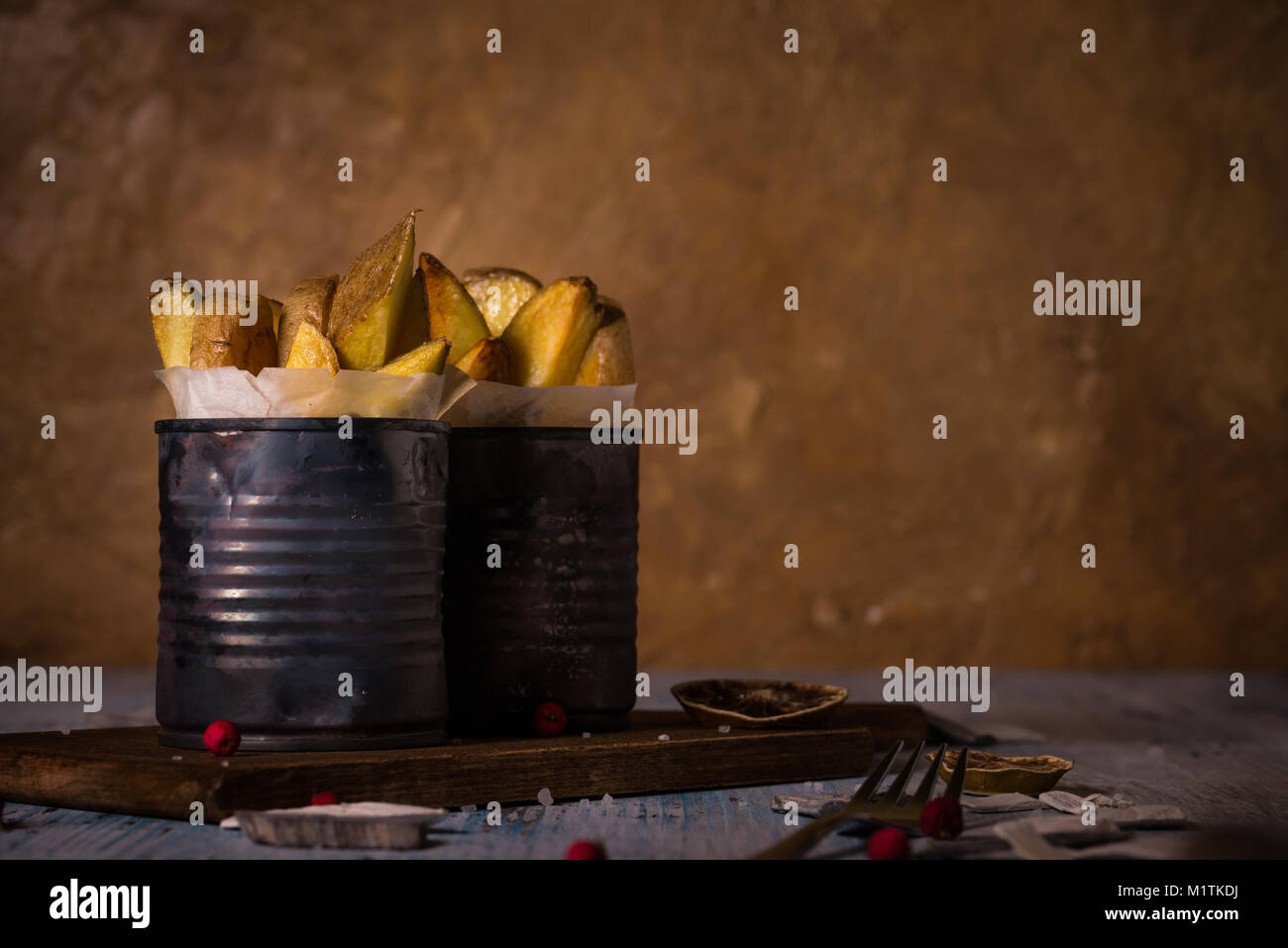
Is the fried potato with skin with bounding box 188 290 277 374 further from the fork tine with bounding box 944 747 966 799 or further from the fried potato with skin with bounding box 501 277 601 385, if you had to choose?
the fork tine with bounding box 944 747 966 799

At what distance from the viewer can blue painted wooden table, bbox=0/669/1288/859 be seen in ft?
3.19

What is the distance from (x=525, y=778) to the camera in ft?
3.73

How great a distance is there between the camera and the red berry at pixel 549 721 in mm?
1258

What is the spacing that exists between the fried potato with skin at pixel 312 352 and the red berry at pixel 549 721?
359 millimetres

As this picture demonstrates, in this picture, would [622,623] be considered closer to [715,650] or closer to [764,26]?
[715,650]

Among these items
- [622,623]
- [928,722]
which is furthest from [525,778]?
[928,722]

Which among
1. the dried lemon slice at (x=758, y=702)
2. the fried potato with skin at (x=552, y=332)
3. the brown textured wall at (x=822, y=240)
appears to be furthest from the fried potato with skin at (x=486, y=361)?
the brown textured wall at (x=822, y=240)

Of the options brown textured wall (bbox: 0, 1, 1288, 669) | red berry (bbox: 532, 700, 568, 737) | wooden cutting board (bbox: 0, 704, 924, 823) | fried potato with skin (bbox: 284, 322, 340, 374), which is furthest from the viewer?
brown textured wall (bbox: 0, 1, 1288, 669)

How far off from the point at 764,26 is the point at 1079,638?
1.27 metres

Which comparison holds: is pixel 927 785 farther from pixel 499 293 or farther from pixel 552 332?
pixel 499 293

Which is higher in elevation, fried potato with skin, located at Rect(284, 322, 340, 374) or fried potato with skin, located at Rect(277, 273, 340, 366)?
fried potato with skin, located at Rect(277, 273, 340, 366)

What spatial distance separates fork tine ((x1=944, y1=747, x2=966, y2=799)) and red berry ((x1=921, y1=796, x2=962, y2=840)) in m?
0.03

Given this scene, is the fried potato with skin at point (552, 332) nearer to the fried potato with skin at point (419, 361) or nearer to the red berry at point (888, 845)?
the fried potato with skin at point (419, 361)

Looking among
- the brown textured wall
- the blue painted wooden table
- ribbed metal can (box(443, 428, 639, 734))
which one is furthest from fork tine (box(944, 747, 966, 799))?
the brown textured wall
